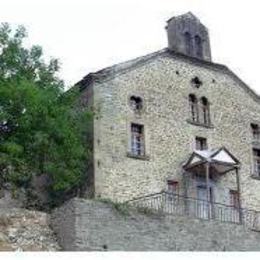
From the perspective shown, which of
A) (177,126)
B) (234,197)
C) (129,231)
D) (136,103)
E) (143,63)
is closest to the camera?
(129,231)

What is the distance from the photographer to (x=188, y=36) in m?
37.8

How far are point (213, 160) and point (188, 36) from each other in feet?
25.1

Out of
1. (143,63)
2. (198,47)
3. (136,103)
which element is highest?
(198,47)

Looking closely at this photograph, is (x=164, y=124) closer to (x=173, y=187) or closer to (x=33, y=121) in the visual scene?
(x=173, y=187)

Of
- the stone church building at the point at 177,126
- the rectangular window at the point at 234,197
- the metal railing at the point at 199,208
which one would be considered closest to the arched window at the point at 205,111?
the stone church building at the point at 177,126

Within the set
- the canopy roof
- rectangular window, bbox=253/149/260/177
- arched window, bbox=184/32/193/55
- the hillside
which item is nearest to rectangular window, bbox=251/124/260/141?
rectangular window, bbox=253/149/260/177

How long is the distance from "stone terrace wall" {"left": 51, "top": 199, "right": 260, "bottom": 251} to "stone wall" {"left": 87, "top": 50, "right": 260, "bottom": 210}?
13.4 feet

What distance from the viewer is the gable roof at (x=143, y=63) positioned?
3325 centimetres

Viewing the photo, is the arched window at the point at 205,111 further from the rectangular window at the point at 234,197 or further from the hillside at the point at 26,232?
the hillside at the point at 26,232

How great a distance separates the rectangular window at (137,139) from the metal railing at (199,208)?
2.38 m

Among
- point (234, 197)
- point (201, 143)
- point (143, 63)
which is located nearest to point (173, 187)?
point (201, 143)

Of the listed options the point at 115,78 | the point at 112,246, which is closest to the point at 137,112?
the point at 115,78

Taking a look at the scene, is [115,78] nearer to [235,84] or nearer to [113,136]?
[113,136]

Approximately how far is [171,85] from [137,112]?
2755mm
